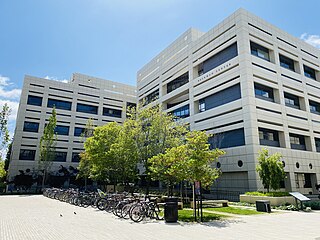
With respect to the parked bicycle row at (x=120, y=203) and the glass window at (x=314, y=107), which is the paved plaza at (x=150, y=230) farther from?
the glass window at (x=314, y=107)

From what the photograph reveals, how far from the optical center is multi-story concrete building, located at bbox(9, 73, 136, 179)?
150ft

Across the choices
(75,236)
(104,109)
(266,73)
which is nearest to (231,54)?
(266,73)

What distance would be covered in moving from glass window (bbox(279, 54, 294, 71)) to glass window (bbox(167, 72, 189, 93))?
1332 centimetres

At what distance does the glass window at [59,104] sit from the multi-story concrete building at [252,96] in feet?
88.8

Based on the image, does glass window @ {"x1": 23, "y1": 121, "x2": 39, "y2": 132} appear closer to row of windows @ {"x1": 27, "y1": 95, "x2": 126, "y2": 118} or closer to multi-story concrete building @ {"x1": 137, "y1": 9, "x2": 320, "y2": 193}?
row of windows @ {"x1": 27, "y1": 95, "x2": 126, "y2": 118}

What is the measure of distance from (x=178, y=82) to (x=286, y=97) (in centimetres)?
1636

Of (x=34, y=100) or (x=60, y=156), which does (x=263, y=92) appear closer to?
(x=60, y=156)

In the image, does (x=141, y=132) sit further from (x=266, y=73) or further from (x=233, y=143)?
(x=266, y=73)

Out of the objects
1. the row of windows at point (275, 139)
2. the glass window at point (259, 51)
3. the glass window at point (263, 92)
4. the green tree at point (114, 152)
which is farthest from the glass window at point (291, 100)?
the green tree at point (114, 152)

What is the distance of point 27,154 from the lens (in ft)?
150

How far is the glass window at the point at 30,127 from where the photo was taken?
46.4 metres

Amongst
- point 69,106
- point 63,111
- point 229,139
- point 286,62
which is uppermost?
point 286,62

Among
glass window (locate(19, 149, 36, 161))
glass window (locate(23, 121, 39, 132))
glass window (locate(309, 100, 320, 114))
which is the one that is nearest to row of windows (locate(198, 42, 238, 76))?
glass window (locate(309, 100, 320, 114))

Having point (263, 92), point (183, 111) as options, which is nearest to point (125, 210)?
point (263, 92)
